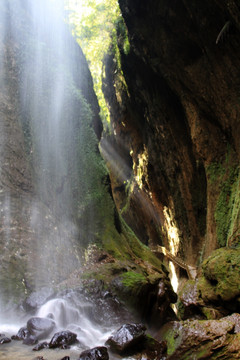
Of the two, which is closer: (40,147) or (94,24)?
(40,147)

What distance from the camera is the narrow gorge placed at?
170 inches

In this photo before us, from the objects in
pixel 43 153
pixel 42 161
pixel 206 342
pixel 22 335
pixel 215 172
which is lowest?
pixel 206 342

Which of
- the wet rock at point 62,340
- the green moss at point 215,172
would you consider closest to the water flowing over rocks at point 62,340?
the wet rock at point 62,340

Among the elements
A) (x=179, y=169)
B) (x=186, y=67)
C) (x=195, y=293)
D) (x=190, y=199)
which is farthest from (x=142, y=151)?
(x=195, y=293)

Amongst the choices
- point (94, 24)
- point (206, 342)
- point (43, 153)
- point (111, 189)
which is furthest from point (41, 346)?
point (94, 24)

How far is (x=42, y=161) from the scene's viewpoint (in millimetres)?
8969

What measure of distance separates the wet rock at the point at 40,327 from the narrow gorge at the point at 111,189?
2 cm

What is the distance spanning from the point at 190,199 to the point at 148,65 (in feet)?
20.2

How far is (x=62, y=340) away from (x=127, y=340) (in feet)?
2.91

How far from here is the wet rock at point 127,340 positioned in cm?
356

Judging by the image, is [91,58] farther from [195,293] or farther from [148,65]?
[195,293]

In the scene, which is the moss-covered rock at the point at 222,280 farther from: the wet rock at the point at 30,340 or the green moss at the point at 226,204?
the wet rock at the point at 30,340

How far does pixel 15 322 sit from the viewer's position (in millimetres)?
4887

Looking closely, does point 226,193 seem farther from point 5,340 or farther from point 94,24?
point 94,24
